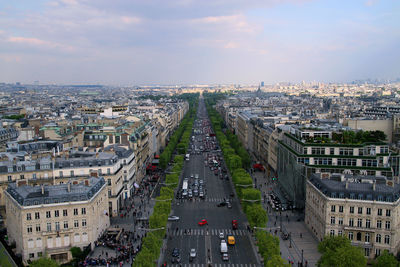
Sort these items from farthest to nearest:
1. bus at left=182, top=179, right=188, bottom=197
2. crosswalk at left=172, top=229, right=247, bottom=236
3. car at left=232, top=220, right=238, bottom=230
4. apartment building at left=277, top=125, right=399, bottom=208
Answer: bus at left=182, top=179, right=188, bottom=197
apartment building at left=277, top=125, right=399, bottom=208
car at left=232, top=220, right=238, bottom=230
crosswalk at left=172, top=229, right=247, bottom=236

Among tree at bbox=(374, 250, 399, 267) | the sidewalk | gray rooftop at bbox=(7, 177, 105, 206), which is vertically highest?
gray rooftop at bbox=(7, 177, 105, 206)

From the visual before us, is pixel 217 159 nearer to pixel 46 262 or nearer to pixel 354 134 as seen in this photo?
pixel 354 134

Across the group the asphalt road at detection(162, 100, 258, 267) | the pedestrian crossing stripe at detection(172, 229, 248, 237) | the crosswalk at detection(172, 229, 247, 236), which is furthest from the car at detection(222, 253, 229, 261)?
the crosswalk at detection(172, 229, 247, 236)

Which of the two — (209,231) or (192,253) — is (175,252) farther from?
(209,231)

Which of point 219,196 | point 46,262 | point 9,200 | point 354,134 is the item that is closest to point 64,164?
point 9,200

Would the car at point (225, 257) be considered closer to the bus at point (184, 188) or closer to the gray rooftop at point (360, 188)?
the gray rooftop at point (360, 188)

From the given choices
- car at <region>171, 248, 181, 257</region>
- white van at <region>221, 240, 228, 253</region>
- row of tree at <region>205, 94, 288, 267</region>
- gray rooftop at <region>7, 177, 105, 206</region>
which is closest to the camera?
row of tree at <region>205, 94, 288, 267</region>

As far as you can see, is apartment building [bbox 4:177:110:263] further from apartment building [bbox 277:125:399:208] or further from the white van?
apartment building [bbox 277:125:399:208]

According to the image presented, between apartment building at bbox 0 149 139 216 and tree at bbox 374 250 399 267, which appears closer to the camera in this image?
tree at bbox 374 250 399 267

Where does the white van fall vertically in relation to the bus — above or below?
below
